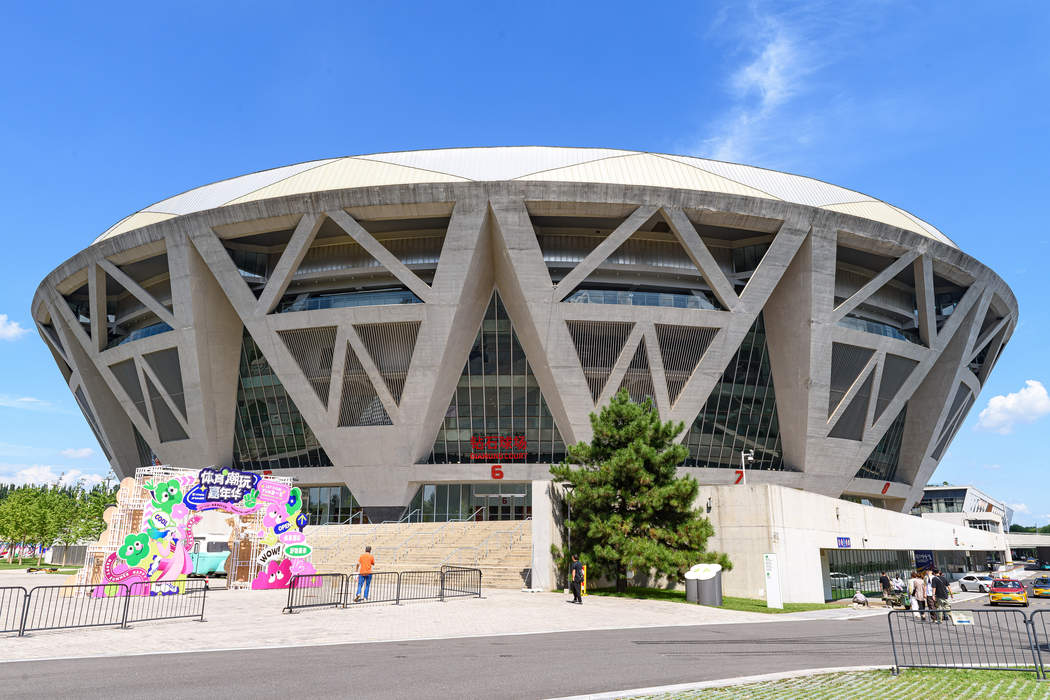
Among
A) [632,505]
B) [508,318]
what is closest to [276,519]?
[632,505]

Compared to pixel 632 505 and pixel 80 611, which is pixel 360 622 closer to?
pixel 80 611

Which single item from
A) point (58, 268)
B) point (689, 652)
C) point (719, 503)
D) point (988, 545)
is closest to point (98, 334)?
point (58, 268)

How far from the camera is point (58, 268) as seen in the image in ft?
139

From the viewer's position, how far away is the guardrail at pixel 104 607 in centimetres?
1409

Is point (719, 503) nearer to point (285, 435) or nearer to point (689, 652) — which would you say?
point (689, 652)

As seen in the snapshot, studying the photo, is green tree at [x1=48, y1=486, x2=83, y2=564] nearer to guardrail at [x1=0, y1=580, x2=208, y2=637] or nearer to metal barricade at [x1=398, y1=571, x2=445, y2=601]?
guardrail at [x1=0, y1=580, x2=208, y2=637]

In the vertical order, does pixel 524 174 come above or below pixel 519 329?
above

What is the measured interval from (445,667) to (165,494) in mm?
15417

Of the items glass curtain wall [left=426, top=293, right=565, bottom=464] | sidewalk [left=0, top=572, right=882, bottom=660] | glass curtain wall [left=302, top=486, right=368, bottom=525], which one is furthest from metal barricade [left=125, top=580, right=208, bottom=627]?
glass curtain wall [left=426, top=293, right=565, bottom=464]

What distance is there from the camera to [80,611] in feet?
55.4

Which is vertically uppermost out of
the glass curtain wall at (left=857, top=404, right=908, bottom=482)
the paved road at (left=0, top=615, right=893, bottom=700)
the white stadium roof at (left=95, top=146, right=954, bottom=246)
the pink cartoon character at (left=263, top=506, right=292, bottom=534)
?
the white stadium roof at (left=95, top=146, right=954, bottom=246)

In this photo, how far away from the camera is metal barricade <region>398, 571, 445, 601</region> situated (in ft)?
68.6

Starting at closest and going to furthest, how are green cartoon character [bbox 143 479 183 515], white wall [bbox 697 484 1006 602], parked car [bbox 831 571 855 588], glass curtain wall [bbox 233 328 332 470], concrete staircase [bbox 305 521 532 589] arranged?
1. green cartoon character [bbox 143 479 183 515]
2. white wall [bbox 697 484 1006 602]
3. concrete staircase [bbox 305 521 532 589]
4. parked car [bbox 831 571 855 588]
5. glass curtain wall [bbox 233 328 332 470]

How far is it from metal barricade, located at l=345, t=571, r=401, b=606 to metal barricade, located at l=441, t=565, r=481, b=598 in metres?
1.68
